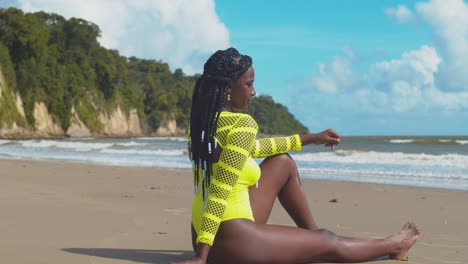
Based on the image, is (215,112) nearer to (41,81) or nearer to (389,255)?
(389,255)

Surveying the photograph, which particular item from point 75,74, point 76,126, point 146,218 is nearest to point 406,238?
point 146,218

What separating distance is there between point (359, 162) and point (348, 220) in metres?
11.6

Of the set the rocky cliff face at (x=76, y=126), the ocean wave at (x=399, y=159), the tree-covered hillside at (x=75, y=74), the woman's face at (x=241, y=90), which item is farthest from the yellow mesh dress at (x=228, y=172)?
the tree-covered hillside at (x=75, y=74)

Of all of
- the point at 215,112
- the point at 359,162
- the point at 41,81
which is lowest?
the point at 359,162

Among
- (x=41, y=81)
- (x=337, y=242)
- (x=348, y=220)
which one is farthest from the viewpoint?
(x=41, y=81)

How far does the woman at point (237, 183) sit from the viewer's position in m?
2.91

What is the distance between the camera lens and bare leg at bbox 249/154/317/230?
127 inches

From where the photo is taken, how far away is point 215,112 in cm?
295

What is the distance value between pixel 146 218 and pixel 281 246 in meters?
2.72

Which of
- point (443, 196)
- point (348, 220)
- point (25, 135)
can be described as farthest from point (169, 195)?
point (25, 135)

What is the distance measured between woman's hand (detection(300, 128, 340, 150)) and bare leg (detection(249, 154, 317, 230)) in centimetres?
14

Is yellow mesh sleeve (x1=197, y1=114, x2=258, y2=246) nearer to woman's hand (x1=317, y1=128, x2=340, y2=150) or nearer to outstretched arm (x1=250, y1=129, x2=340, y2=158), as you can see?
outstretched arm (x1=250, y1=129, x2=340, y2=158)

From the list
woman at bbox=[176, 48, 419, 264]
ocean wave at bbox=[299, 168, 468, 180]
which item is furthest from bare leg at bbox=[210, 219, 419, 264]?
ocean wave at bbox=[299, 168, 468, 180]

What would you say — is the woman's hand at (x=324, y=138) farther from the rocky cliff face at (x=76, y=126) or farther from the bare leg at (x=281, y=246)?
the rocky cliff face at (x=76, y=126)
